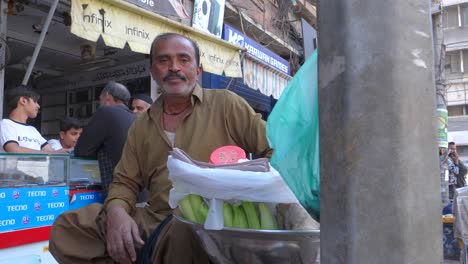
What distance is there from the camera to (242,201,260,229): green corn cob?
1.14m

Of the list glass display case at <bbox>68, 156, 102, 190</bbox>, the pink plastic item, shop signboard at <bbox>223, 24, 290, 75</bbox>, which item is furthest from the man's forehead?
shop signboard at <bbox>223, 24, 290, 75</bbox>

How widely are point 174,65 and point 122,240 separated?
2.58 feet

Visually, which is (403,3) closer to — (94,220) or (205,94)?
(205,94)

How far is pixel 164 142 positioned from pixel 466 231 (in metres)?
3.47

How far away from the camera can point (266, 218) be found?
114cm

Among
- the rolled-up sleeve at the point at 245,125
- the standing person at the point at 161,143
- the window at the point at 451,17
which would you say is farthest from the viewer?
the window at the point at 451,17

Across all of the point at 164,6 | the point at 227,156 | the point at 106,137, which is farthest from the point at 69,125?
the point at 227,156

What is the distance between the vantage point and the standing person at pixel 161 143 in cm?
162

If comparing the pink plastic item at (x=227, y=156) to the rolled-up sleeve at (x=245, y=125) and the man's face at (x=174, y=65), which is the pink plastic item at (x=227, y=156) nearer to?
the rolled-up sleeve at (x=245, y=125)

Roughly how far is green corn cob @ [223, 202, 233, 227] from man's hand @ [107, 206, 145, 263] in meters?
0.50

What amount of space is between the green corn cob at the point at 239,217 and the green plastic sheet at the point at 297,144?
0.17 m

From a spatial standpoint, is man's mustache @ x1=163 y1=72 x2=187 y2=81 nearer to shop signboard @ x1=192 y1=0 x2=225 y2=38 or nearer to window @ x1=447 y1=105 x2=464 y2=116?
shop signboard @ x1=192 y1=0 x2=225 y2=38

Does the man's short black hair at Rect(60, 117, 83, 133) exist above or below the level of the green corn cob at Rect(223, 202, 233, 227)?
above

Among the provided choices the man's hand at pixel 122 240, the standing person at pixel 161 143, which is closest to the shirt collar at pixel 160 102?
the standing person at pixel 161 143
